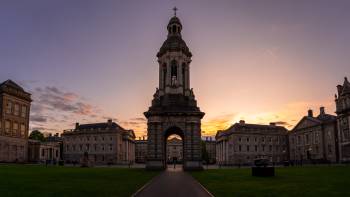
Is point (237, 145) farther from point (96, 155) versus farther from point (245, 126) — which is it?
point (96, 155)

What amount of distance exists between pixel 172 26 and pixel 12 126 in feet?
147

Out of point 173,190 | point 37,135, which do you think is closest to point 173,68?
point 173,190

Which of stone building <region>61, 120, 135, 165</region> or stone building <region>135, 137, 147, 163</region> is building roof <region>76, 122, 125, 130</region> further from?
stone building <region>135, 137, 147, 163</region>

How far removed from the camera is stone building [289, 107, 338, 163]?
88938 millimetres

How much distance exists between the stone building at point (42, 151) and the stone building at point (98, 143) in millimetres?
3981

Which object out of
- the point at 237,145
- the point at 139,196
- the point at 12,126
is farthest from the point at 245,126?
the point at 139,196

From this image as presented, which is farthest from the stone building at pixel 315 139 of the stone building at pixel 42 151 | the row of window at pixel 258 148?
the stone building at pixel 42 151

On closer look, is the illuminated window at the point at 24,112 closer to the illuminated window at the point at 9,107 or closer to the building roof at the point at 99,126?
the illuminated window at the point at 9,107

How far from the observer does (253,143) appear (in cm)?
11281

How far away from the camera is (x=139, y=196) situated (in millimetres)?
17016

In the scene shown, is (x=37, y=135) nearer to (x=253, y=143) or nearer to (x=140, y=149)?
(x=140, y=149)

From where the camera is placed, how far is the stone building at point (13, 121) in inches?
2827

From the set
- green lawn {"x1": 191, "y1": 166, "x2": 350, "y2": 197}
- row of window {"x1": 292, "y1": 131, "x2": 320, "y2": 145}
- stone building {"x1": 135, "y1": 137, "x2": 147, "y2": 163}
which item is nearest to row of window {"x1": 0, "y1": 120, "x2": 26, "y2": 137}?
green lawn {"x1": 191, "y1": 166, "x2": 350, "y2": 197}

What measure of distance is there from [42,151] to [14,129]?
43.2 m
